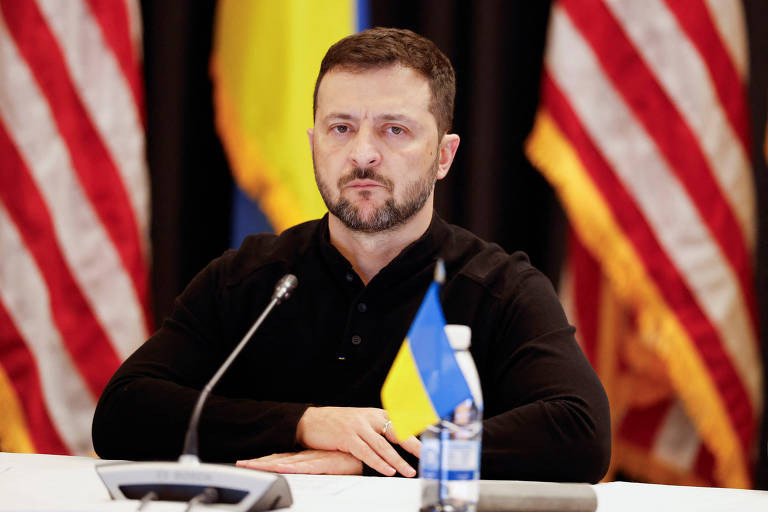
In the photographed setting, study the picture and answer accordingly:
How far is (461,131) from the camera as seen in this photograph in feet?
8.67

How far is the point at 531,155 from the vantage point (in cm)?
244

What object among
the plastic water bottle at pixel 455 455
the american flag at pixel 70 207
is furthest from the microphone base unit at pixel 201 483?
the american flag at pixel 70 207

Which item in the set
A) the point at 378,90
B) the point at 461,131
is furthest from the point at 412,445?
the point at 461,131

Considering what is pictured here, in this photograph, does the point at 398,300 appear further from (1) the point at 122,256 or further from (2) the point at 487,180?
(1) the point at 122,256

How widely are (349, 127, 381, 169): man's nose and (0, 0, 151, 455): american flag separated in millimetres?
995

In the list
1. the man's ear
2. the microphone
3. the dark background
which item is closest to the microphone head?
the microphone

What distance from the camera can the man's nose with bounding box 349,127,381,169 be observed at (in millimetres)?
1910

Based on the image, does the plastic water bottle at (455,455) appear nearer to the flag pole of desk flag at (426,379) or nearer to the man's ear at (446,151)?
the flag pole of desk flag at (426,379)

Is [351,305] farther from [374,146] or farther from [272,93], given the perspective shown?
[272,93]

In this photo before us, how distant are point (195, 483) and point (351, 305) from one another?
83cm

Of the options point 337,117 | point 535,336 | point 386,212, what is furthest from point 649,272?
point 337,117

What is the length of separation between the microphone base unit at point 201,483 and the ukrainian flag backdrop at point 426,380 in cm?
21

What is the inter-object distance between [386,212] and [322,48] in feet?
2.72

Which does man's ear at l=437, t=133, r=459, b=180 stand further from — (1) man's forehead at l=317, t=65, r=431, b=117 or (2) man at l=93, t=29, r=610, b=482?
(1) man's forehead at l=317, t=65, r=431, b=117
